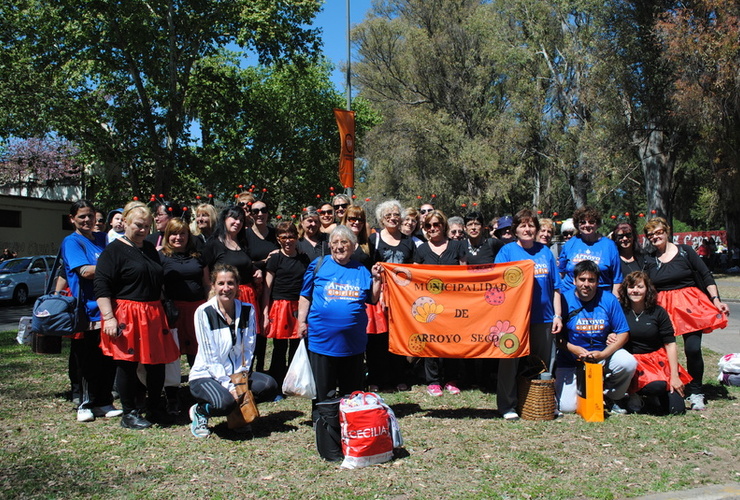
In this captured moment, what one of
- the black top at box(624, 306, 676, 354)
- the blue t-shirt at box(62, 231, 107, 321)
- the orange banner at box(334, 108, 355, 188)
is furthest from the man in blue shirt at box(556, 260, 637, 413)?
the orange banner at box(334, 108, 355, 188)

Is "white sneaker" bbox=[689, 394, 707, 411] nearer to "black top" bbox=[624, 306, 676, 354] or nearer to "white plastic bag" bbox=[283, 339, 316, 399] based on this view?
"black top" bbox=[624, 306, 676, 354]

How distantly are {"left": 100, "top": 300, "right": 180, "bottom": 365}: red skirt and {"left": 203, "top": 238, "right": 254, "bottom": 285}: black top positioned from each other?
0.86 metres

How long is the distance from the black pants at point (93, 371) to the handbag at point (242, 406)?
144cm

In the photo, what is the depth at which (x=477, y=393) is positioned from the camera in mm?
7090

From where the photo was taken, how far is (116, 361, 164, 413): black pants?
5.66 m

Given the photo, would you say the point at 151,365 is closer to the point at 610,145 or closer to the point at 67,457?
the point at 67,457

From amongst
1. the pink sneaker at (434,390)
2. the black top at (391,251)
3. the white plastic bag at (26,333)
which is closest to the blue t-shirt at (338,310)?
the black top at (391,251)

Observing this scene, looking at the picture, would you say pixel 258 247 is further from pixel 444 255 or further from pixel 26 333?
pixel 26 333

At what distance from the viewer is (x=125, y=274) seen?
18.3ft

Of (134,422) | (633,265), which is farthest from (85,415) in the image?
(633,265)

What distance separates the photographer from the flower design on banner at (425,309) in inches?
245

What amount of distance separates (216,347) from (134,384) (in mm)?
964

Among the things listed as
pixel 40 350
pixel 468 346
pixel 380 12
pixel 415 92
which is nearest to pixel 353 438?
pixel 468 346

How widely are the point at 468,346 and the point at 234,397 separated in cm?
226
